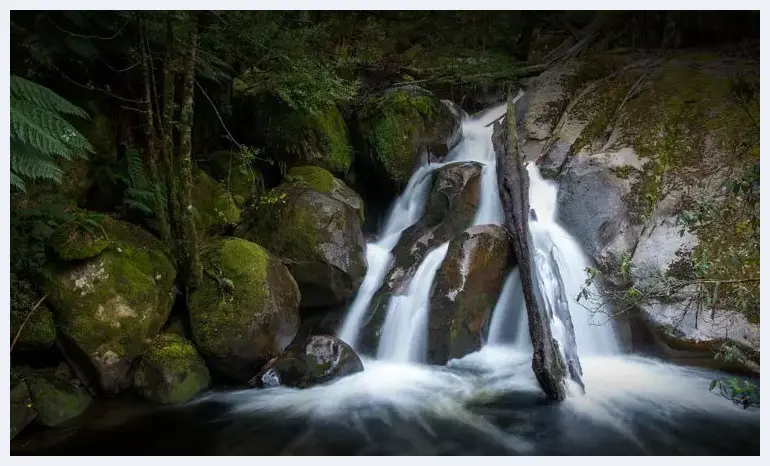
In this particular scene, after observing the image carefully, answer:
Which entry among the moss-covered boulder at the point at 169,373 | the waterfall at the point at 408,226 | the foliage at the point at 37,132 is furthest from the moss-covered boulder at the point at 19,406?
the waterfall at the point at 408,226

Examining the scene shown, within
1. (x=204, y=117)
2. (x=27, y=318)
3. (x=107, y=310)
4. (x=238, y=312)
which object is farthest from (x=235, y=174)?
(x=27, y=318)

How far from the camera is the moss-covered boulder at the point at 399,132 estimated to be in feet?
28.5

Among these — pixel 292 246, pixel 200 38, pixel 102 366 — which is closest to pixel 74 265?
pixel 102 366

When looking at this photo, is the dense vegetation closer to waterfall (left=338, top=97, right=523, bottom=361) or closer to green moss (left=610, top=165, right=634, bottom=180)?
waterfall (left=338, top=97, right=523, bottom=361)

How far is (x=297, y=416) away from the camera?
200 inches

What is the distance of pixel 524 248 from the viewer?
6.62 metres

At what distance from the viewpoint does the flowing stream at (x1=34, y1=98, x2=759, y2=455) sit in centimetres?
450

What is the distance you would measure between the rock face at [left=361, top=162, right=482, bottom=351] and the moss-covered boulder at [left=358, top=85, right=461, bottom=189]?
70 cm

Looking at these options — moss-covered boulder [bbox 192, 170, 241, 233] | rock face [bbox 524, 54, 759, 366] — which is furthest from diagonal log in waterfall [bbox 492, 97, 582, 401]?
moss-covered boulder [bbox 192, 170, 241, 233]

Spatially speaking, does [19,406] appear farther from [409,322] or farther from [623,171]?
[623,171]

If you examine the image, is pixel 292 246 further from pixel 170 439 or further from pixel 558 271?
pixel 558 271

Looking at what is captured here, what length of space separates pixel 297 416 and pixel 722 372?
15.6 ft

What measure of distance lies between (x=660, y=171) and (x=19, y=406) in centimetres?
856

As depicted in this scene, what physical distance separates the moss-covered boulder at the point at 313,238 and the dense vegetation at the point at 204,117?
0.22 metres
